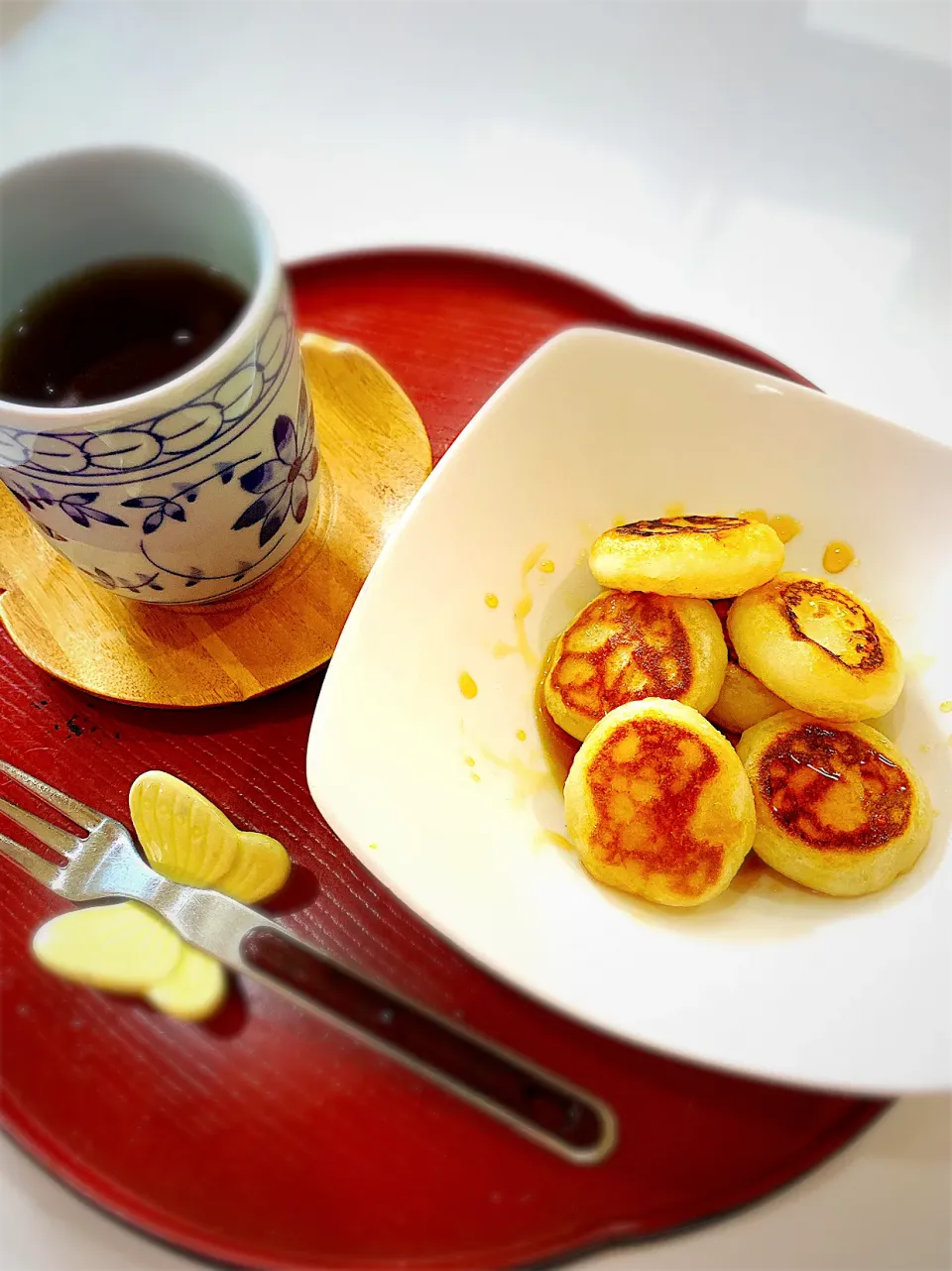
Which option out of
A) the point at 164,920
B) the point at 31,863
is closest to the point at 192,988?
the point at 164,920

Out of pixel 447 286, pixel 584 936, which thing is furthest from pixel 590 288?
pixel 584 936

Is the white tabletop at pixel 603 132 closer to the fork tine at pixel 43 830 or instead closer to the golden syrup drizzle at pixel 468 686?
the golden syrup drizzle at pixel 468 686

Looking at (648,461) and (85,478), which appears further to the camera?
(648,461)

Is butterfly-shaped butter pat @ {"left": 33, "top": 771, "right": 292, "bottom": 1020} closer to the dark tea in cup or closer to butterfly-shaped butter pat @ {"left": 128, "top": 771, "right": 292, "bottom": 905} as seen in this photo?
butterfly-shaped butter pat @ {"left": 128, "top": 771, "right": 292, "bottom": 905}

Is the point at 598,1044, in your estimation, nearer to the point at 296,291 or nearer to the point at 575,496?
the point at 575,496

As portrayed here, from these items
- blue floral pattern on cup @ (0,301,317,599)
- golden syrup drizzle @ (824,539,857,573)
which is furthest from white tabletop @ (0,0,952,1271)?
blue floral pattern on cup @ (0,301,317,599)

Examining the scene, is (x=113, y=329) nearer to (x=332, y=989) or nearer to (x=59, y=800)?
(x=59, y=800)

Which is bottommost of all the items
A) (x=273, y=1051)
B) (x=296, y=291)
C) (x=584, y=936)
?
(x=273, y=1051)

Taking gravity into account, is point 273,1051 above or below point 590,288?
below
